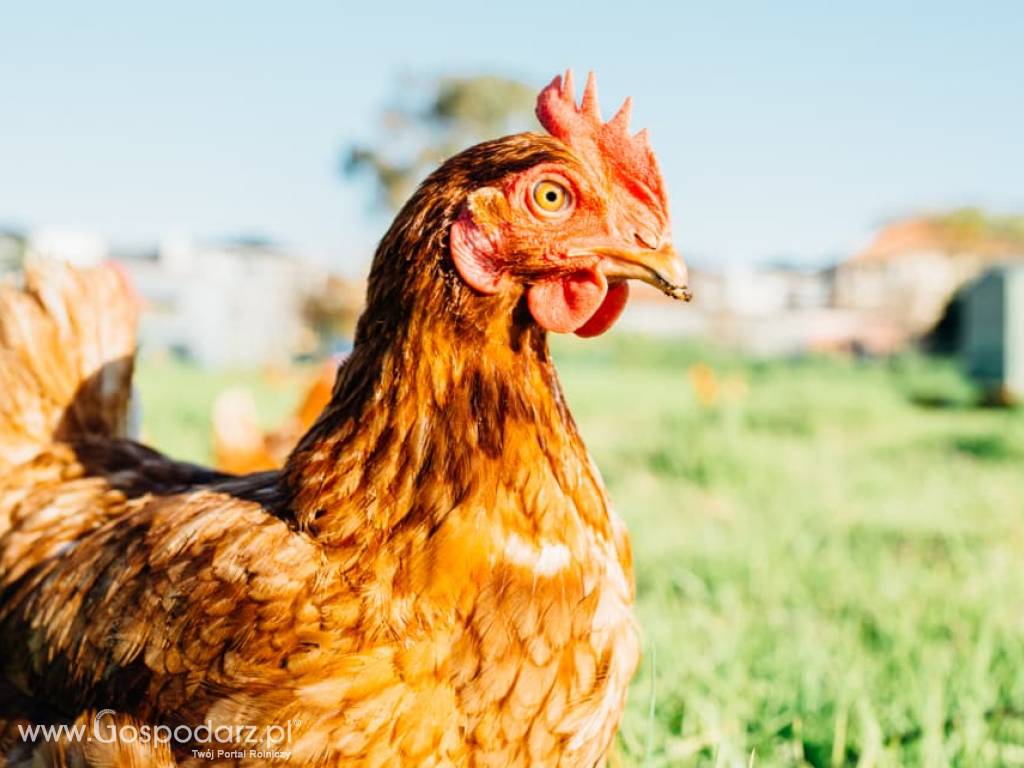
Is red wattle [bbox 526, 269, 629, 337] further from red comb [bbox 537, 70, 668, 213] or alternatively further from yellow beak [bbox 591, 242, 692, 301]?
red comb [bbox 537, 70, 668, 213]

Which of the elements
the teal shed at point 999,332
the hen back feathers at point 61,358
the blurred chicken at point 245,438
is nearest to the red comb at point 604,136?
the hen back feathers at point 61,358

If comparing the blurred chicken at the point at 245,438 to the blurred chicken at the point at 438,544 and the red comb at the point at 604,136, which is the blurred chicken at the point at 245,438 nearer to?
the blurred chicken at the point at 438,544

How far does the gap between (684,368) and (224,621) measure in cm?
2869

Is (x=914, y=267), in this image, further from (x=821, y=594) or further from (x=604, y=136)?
(x=604, y=136)

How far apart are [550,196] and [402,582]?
699mm

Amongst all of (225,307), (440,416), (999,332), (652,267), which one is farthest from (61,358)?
(225,307)

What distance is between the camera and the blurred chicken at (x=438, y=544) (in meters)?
1.43

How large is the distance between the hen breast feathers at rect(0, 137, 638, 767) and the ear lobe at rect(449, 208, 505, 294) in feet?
0.09

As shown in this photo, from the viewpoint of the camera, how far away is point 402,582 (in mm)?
1485

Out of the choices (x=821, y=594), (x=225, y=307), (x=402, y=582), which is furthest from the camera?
(x=225, y=307)

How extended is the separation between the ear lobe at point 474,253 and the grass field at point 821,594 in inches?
34.5

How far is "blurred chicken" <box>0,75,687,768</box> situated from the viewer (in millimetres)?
1428

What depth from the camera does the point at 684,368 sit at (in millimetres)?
29500

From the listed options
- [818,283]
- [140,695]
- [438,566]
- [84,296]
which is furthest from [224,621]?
[818,283]
